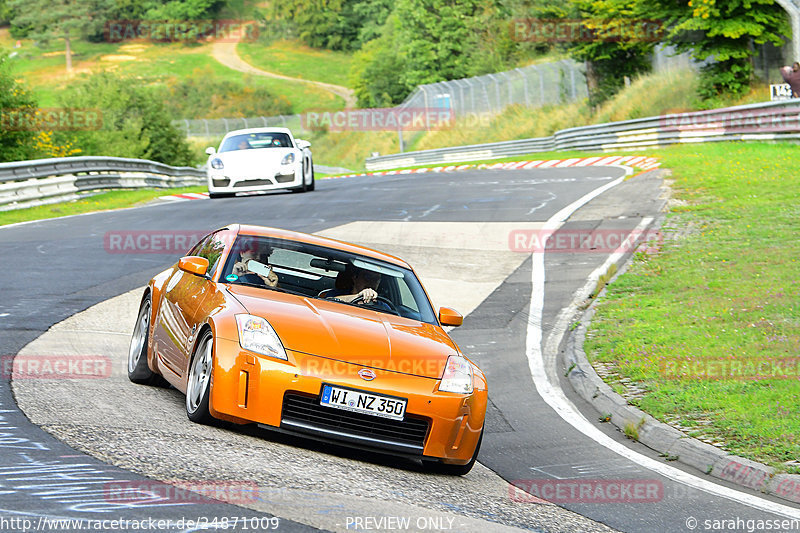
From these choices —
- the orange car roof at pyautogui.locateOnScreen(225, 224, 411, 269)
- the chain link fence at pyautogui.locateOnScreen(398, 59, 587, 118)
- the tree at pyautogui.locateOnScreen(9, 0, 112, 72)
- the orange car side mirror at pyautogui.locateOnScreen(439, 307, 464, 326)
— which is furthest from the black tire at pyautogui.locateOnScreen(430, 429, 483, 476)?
the tree at pyautogui.locateOnScreen(9, 0, 112, 72)

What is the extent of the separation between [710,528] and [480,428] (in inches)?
64.7

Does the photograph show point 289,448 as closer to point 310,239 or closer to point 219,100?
point 310,239

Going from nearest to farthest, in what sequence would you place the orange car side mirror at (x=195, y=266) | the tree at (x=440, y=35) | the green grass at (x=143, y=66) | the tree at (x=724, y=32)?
the orange car side mirror at (x=195, y=266)
the tree at (x=724, y=32)
the tree at (x=440, y=35)
the green grass at (x=143, y=66)

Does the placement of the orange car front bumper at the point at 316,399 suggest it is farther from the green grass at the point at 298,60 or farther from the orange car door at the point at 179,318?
the green grass at the point at 298,60

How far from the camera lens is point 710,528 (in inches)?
229

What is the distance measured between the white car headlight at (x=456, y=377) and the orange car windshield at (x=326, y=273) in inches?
34.7

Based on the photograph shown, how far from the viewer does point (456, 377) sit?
6.82m

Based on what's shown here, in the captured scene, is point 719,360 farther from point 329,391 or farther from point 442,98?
point 442,98

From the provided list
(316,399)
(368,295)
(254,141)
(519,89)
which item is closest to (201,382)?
(316,399)

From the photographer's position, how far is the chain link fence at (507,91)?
5494 centimetres

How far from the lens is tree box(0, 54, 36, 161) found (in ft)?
92.5

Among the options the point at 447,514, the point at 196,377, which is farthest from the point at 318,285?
the point at 447,514

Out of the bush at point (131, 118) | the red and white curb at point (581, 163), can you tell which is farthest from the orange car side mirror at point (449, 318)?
the bush at point (131, 118)

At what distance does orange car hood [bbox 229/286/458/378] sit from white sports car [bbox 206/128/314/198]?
671 inches
